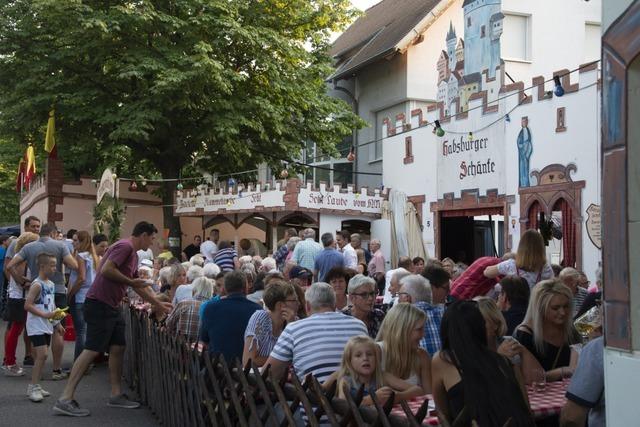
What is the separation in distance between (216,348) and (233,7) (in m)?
21.1

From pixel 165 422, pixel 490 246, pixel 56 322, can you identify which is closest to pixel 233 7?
pixel 490 246

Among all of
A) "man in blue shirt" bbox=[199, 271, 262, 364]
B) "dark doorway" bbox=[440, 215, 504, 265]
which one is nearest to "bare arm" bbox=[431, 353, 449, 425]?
"man in blue shirt" bbox=[199, 271, 262, 364]

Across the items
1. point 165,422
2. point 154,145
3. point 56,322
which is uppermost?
point 154,145

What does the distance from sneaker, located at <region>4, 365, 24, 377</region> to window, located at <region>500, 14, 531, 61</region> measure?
14.0m

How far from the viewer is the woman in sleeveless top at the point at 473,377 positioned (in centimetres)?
411

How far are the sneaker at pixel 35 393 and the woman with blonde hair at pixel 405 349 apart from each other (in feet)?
16.2

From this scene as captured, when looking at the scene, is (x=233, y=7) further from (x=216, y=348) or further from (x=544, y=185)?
(x=216, y=348)

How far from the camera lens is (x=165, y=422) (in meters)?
7.59

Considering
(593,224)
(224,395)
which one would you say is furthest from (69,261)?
(593,224)

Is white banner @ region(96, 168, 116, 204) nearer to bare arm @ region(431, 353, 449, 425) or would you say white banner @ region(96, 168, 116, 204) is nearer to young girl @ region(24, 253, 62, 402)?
young girl @ region(24, 253, 62, 402)

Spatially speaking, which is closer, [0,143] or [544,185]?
[544,185]

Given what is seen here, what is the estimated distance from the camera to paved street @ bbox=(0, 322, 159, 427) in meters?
8.02

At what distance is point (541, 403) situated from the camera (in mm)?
4996

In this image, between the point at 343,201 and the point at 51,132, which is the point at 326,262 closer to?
the point at 343,201
